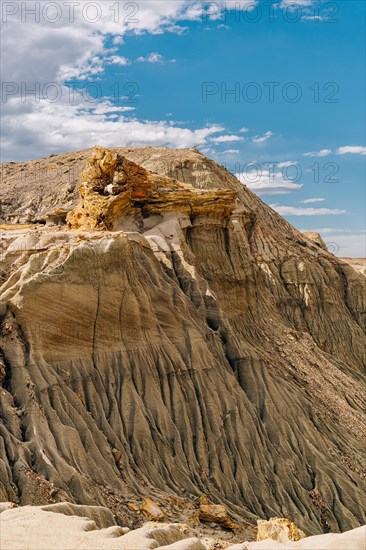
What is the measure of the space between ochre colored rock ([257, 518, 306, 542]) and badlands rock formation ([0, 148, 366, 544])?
328 cm

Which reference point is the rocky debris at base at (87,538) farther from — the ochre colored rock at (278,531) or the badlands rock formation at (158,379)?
the ochre colored rock at (278,531)

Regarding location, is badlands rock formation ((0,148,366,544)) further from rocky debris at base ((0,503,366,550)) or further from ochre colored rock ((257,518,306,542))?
rocky debris at base ((0,503,366,550))

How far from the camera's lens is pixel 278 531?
78.3 feet

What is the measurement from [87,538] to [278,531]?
9.39m

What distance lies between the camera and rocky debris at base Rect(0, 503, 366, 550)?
15.6m

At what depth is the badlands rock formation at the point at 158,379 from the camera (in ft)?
86.4

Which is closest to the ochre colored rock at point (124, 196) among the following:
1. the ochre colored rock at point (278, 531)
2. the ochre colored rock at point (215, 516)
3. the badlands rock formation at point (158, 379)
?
the badlands rock formation at point (158, 379)

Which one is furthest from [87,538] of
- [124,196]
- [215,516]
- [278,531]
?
[124,196]

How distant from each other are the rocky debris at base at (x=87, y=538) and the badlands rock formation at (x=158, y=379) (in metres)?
5.13

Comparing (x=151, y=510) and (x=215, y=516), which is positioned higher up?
(x=151, y=510)

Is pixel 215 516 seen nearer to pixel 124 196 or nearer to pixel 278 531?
pixel 278 531

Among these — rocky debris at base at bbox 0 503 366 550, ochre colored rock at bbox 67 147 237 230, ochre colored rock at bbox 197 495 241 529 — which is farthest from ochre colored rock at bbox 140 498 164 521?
ochre colored rock at bbox 67 147 237 230

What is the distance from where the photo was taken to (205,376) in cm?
3453

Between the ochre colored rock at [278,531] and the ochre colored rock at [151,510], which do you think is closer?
the ochre colored rock at [278,531]
